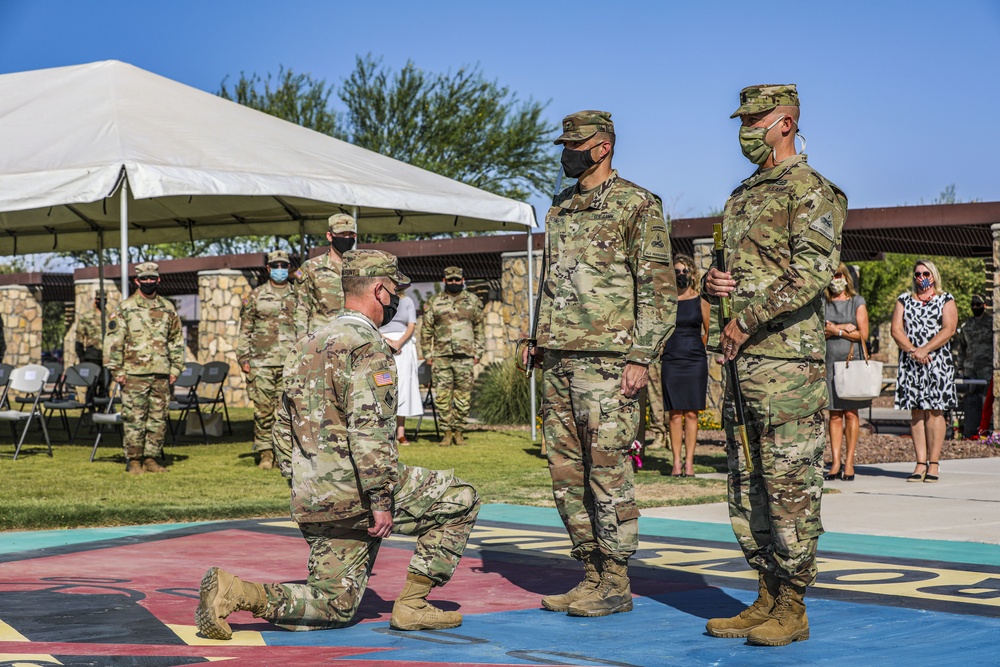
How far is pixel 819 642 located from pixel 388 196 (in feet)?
28.7

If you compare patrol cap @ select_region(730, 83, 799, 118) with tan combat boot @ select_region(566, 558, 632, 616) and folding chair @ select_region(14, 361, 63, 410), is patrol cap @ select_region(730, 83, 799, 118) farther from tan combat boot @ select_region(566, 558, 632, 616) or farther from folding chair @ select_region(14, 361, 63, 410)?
folding chair @ select_region(14, 361, 63, 410)

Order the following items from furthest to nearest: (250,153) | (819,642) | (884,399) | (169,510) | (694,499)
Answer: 1. (884,399)
2. (250,153)
3. (694,499)
4. (169,510)
5. (819,642)

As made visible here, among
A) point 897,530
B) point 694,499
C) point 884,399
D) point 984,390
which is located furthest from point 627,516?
point 884,399

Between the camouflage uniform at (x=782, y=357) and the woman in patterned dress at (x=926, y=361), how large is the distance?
5801mm

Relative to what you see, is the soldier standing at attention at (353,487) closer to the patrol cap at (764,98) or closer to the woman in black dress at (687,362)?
the patrol cap at (764,98)

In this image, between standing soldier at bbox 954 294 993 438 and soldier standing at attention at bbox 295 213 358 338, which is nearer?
soldier standing at attention at bbox 295 213 358 338

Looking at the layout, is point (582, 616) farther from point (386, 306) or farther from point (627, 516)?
point (386, 306)

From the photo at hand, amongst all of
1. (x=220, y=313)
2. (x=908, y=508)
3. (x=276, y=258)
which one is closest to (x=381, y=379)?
(x=908, y=508)

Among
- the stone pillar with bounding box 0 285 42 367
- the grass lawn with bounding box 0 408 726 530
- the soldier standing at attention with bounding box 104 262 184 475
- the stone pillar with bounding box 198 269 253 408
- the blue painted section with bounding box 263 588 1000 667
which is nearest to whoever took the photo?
the blue painted section with bounding box 263 588 1000 667

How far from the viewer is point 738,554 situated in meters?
6.38

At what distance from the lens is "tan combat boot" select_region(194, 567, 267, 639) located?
4.15m

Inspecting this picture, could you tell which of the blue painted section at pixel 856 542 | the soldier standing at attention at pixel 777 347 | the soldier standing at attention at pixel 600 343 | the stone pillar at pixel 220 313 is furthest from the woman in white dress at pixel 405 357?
the stone pillar at pixel 220 313

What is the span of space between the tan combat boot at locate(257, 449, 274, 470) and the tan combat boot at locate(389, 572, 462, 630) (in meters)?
7.02

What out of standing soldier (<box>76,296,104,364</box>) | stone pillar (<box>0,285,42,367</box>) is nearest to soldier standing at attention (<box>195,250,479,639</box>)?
standing soldier (<box>76,296,104,364</box>)
